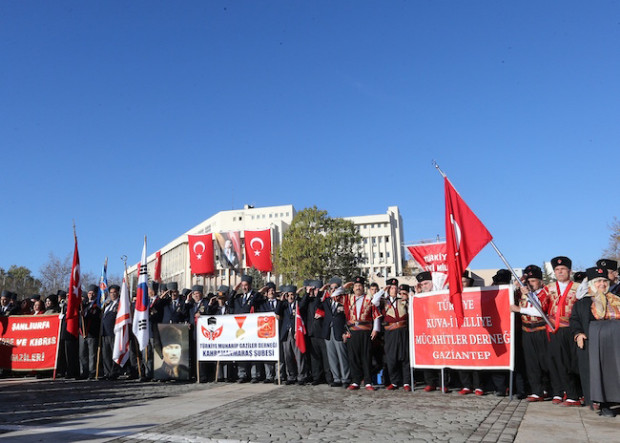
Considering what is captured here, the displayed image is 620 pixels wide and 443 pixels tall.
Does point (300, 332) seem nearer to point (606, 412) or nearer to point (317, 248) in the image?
point (606, 412)

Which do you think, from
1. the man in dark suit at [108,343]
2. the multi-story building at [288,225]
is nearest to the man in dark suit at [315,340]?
the man in dark suit at [108,343]

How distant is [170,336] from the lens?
11.5 meters

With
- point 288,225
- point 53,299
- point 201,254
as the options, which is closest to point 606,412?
point 53,299

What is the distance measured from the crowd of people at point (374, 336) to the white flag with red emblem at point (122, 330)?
19.4 inches

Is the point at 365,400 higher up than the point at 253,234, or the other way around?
the point at 253,234

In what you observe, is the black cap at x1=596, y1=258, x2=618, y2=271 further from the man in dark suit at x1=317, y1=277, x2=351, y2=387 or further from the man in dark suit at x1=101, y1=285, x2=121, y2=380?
the man in dark suit at x1=101, y1=285, x2=121, y2=380

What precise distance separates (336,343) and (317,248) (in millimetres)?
34313

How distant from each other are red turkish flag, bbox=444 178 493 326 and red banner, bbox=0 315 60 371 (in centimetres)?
977

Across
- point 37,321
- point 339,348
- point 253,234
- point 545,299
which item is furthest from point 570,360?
point 253,234

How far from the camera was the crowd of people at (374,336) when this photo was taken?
6676 millimetres

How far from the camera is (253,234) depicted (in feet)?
120

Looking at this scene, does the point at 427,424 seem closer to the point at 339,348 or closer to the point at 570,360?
the point at 570,360

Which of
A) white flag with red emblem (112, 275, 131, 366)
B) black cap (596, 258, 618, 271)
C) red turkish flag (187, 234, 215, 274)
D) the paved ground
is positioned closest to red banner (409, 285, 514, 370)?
the paved ground

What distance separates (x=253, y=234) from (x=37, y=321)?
78.3 feet
